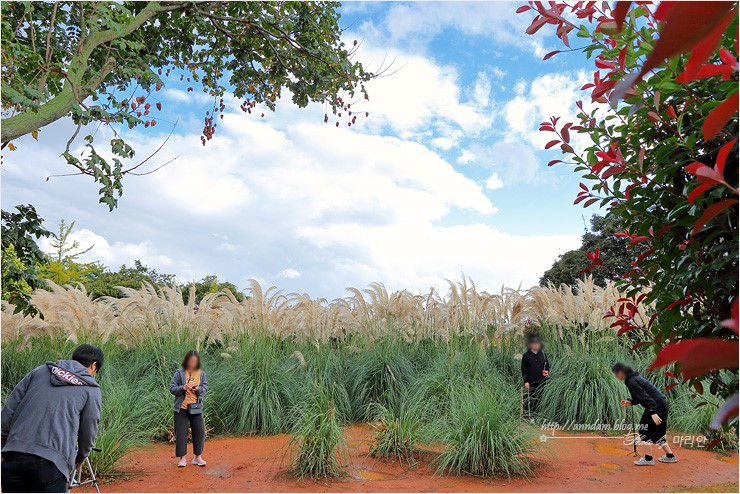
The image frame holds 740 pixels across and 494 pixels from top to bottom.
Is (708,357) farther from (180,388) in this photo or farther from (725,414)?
(180,388)

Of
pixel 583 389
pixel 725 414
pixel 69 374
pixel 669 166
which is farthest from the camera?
pixel 583 389

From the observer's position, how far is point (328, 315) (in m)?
8.97

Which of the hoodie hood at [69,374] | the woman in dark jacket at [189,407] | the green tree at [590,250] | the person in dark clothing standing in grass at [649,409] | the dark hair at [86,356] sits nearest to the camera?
the hoodie hood at [69,374]

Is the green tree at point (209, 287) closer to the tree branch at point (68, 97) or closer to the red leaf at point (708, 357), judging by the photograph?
the tree branch at point (68, 97)

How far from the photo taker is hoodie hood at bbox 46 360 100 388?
373 centimetres

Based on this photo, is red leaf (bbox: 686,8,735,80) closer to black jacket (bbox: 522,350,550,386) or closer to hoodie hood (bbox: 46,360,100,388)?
hoodie hood (bbox: 46,360,100,388)

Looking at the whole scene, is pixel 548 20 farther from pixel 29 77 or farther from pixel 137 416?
pixel 137 416

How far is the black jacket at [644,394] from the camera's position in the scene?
6.35 m

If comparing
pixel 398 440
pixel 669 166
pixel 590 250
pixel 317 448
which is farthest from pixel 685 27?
pixel 590 250

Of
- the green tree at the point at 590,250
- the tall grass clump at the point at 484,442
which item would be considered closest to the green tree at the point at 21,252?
the tall grass clump at the point at 484,442

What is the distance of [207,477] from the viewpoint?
214 inches

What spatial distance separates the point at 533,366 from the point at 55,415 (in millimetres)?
6114

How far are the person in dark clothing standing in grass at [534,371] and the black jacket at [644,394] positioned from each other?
1.61m

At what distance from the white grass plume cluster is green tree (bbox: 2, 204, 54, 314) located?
3062 millimetres
